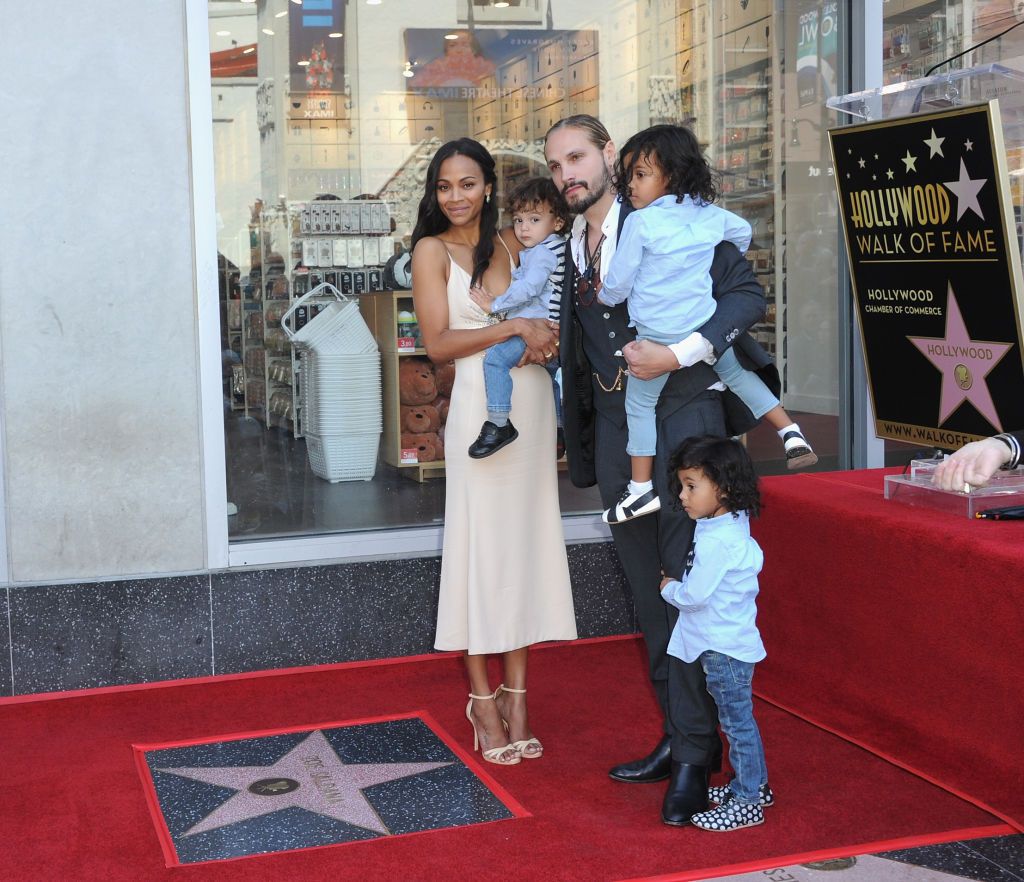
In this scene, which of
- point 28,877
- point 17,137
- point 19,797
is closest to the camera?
point 28,877

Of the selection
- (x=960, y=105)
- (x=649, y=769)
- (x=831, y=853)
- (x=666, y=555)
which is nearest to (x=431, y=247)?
(x=666, y=555)

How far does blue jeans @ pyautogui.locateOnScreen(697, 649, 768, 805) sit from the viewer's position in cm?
310

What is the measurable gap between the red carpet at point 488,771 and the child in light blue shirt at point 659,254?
808 mm

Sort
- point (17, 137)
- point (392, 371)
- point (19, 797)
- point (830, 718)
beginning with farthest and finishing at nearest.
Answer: point (392, 371) → point (17, 137) → point (830, 718) → point (19, 797)

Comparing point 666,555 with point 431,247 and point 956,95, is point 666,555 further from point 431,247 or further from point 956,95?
point 956,95

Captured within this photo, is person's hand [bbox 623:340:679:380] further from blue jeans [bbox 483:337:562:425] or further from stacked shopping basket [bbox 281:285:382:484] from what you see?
stacked shopping basket [bbox 281:285:382:484]

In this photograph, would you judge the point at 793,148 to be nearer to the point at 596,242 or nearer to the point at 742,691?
the point at 596,242

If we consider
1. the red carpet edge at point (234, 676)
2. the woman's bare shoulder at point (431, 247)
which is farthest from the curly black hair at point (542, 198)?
the red carpet edge at point (234, 676)

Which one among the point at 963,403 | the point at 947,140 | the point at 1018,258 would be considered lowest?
the point at 963,403

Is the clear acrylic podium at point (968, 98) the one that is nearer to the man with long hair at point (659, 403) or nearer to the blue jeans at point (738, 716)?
the man with long hair at point (659, 403)

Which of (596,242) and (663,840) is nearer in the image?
(663,840)

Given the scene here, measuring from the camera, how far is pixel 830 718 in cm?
383

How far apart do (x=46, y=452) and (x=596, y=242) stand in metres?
2.14

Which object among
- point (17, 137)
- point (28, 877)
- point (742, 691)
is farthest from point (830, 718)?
point (17, 137)
